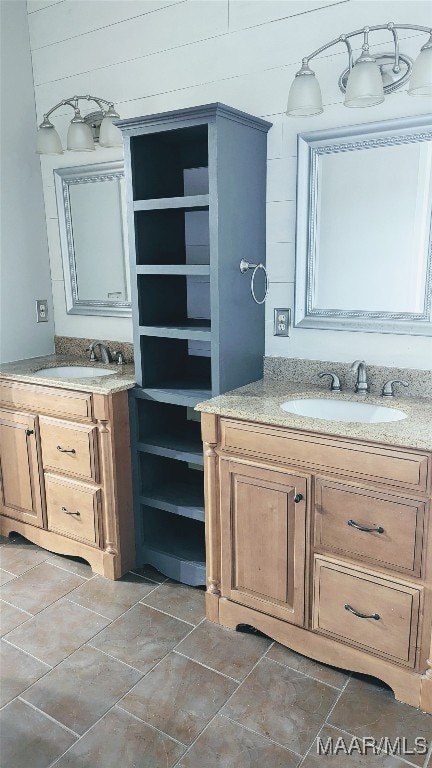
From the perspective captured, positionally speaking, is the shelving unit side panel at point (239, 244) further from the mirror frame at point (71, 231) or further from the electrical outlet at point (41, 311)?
the electrical outlet at point (41, 311)

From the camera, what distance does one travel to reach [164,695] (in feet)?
5.99

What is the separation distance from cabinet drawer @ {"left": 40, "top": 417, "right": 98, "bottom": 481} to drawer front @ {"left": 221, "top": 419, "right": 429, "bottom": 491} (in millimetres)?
686

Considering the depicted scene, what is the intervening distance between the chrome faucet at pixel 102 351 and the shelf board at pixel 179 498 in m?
0.73

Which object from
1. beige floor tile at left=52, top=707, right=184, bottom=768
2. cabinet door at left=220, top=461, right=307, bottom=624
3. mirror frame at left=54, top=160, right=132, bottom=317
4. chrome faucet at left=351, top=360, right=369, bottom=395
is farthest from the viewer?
mirror frame at left=54, top=160, right=132, bottom=317

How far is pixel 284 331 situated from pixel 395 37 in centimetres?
109

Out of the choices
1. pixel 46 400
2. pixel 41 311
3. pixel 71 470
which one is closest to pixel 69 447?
pixel 71 470

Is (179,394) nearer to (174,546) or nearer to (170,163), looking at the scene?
(174,546)

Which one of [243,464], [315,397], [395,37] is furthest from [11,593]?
[395,37]

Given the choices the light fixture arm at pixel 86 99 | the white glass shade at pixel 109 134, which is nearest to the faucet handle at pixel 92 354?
the white glass shade at pixel 109 134

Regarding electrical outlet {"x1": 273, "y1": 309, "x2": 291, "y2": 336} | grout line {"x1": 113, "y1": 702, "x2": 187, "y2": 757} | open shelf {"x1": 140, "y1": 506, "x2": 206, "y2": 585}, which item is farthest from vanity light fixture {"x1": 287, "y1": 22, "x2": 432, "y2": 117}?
grout line {"x1": 113, "y1": 702, "x2": 187, "y2": 757}

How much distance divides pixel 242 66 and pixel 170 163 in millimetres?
475

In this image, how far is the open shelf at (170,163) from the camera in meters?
2.29

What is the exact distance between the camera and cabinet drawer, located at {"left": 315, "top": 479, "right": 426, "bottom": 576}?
169 centimetres

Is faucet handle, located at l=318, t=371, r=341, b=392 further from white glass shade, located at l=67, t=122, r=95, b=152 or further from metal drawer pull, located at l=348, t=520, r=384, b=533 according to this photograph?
white glass shade, located at l=67, t=122, r=95, b=152
